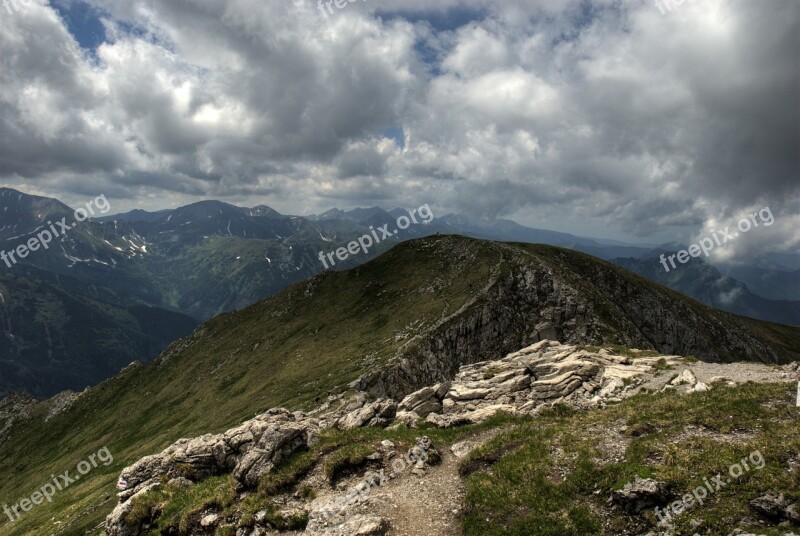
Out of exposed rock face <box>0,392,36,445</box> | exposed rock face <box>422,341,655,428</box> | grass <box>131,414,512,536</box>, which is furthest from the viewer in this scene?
exposed rock face <box>0,392,36,445</box>

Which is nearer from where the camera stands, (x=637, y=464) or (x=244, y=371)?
(x=637, y=464)

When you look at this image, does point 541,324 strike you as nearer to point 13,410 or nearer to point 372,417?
point 372,417

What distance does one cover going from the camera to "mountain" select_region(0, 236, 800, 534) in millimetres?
74188

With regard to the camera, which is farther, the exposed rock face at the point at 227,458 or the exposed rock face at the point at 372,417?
the exposed rock face at the point at 372,417

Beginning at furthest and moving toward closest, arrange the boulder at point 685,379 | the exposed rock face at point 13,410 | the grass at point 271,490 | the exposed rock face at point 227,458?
the exposed rock face at point 13,410 < the boulder at point 685,379 < the exposed rock face at point 227,458 < the grass at point 271,490

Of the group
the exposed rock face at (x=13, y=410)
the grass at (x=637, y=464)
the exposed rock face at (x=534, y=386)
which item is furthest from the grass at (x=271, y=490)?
the exposed rock face at (x=13, y=410)

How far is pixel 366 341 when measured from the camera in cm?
8906

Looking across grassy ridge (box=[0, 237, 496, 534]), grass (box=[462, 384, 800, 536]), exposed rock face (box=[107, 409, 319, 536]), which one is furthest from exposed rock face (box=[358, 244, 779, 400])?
grass (box=[462, 384, 800, 536])

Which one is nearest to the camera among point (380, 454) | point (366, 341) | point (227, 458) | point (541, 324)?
point (380, 454)

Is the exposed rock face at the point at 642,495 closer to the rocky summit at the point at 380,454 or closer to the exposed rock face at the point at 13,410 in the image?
the rocky summit at the point at 380,454

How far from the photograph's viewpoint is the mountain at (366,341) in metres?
74.2

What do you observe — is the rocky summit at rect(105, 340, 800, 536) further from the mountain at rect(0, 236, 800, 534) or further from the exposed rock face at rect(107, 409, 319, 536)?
Answer: the mountain at rect(0, 236, 800, 534)

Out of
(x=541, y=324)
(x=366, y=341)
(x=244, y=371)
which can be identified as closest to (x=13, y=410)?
(x=244, y=371)

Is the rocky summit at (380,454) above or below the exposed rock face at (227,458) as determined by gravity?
below
